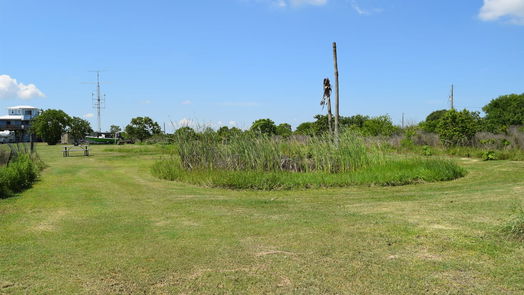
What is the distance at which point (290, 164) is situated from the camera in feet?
40.3

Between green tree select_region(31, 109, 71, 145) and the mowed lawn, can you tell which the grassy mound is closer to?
the mowed lawn

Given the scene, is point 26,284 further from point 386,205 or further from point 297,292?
point 386,205

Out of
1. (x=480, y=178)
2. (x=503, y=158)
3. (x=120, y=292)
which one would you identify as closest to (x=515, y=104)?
(x=503, y=158)

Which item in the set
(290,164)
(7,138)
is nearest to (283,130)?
(290,164)

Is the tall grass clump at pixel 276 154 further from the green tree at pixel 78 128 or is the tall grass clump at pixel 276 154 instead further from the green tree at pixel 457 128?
the green tree at pixel 78 128

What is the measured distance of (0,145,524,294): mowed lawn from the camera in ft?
11.9

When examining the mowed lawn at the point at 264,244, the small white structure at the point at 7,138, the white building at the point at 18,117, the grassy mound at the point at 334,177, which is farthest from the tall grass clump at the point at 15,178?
the white building at the point at 18,117

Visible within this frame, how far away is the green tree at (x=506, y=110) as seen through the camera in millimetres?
33625

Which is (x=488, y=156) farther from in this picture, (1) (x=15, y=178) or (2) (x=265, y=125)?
(2) (x=265, y=125)

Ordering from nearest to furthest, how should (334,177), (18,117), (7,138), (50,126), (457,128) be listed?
(334,177), (457,128), (50,126), (7,138), (18,117)

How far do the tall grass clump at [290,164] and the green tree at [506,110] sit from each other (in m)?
25.9

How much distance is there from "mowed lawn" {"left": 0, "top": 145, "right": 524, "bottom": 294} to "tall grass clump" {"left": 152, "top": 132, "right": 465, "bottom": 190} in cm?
146

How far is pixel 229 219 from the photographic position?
628 cm

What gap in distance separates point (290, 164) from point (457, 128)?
11126 millimetres
